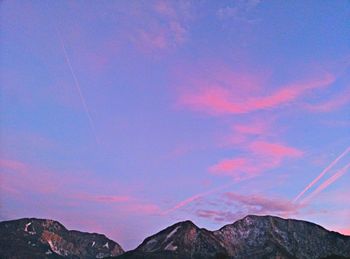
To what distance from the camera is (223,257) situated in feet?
359
